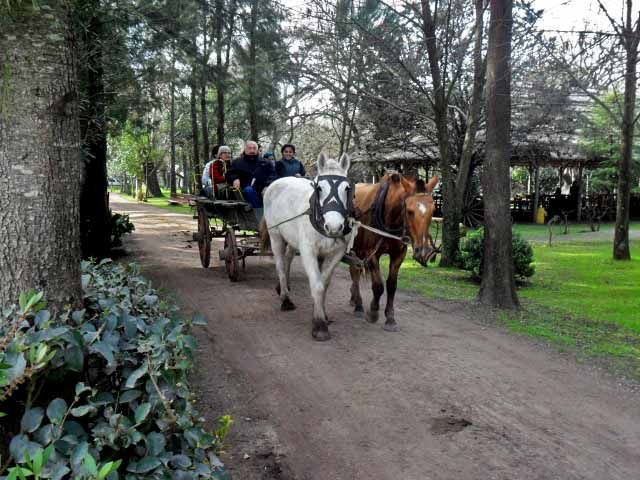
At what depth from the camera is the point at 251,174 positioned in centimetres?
1010

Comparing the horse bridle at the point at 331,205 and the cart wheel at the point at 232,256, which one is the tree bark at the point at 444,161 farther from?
the horse bridle at the point at 331,205

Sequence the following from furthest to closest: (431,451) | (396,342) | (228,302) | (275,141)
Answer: (275,141) < (228,302) < (396,342) < (431,451)

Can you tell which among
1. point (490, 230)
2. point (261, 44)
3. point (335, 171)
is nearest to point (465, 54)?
point (261, 44)

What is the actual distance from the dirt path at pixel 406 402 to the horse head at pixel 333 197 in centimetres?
139

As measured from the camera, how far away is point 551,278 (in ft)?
41.0

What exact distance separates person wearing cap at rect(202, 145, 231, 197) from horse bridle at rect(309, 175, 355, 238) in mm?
4442

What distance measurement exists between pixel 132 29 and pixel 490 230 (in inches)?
290

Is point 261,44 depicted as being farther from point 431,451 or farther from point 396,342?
point 431,451

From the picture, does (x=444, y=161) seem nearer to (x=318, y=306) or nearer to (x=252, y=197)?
(x=252, y=197)

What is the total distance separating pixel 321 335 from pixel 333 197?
5.38 ft

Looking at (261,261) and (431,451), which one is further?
(261,261)

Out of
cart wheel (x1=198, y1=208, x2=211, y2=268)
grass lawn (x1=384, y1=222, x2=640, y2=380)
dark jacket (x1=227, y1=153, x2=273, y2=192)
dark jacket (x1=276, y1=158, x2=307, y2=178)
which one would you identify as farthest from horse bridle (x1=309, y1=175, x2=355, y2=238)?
cart wheel (x1=198, y1=208, x2=211, y2=268)

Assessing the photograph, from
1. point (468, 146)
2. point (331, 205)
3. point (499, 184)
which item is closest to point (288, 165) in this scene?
point (499, 184)

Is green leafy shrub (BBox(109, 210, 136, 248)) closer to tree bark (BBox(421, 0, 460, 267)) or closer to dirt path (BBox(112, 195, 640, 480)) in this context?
dirt path (BBox(112, 195, 640, 480))
